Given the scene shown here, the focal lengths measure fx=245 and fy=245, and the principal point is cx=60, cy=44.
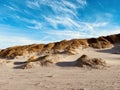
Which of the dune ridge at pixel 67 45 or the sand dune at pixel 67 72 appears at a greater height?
the dune ridge at pixel 67 45

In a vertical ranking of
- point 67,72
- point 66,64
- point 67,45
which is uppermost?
point 67,45

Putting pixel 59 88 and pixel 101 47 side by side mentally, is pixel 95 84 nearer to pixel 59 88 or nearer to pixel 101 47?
pixel 59 88

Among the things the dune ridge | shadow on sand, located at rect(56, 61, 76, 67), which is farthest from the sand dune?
the dune ridge

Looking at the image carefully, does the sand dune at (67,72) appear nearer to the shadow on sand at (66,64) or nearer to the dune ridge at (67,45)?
the shadow on sand at (66,64)

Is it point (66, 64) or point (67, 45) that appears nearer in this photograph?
point (66, 64)

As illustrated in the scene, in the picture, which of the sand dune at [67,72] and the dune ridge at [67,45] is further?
the dune ridge at [67,45]

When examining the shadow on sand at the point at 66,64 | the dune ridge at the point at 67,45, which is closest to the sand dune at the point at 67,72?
the shadow on sand at the point at 66,64

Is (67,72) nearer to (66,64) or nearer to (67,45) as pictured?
(66,64)

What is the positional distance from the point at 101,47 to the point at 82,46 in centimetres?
189

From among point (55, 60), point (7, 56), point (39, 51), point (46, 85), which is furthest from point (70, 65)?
point (7, 56)

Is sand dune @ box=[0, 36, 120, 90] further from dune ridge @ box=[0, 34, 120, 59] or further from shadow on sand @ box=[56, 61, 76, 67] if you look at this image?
dune ridge @ box=[0, 34, 120, 59]

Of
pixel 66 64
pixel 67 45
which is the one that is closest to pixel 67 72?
pixel 66 64

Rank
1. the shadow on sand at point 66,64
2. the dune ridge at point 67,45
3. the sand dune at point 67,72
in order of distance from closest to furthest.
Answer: the sand dune at point 67,72
the shadow on sand at point 66,64
the dune ridge at point 67,45

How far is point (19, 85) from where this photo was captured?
10.6 m
